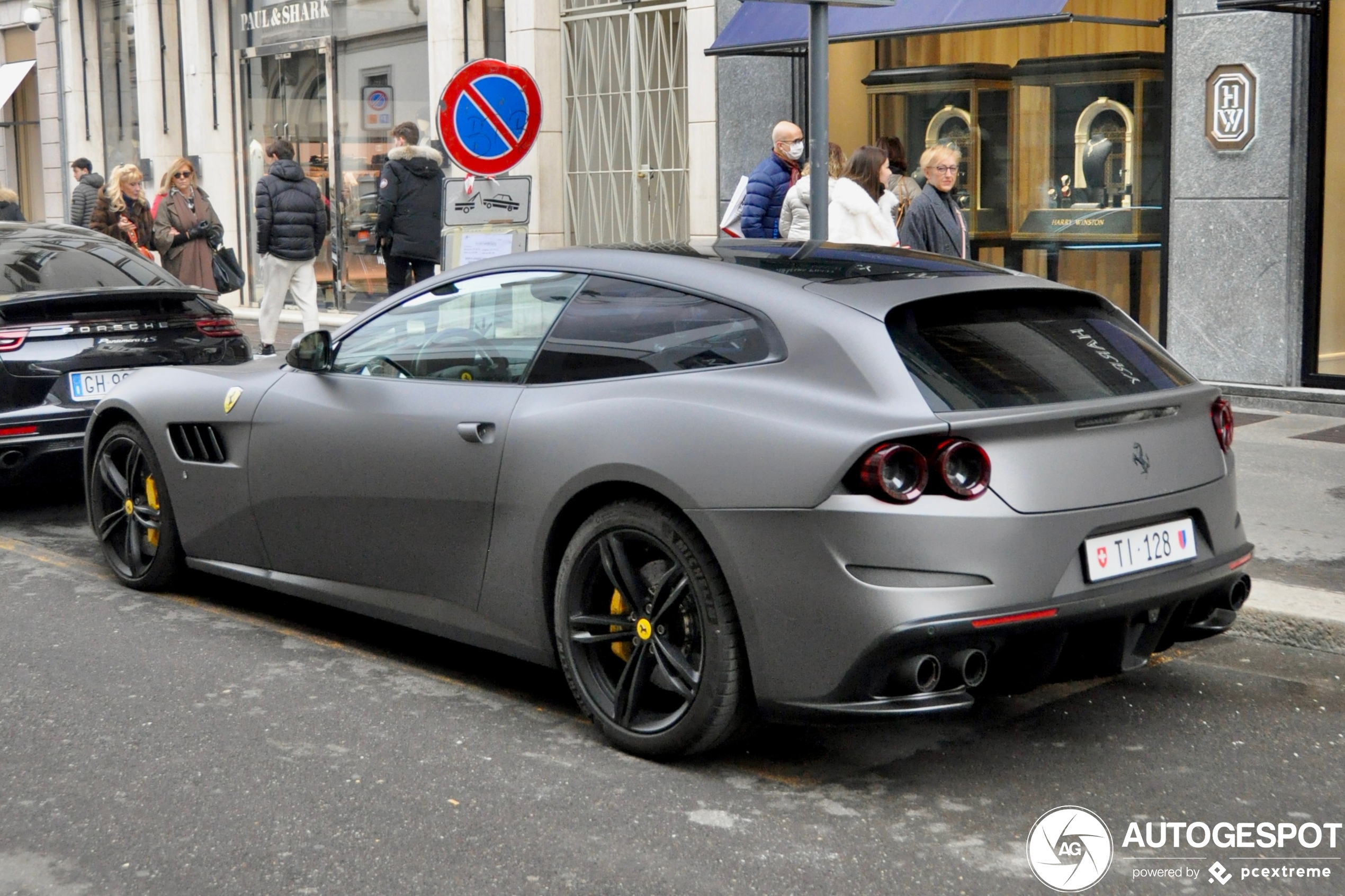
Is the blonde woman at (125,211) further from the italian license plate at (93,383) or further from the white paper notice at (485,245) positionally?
the italian license plate at (93,383)

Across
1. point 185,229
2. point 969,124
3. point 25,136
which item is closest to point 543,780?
point 969,124

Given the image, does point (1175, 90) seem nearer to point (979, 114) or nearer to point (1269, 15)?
point (1269, 15)

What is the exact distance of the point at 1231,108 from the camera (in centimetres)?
1048

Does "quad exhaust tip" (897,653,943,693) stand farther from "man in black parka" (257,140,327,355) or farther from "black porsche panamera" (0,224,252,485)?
"man in black parka" (257,140,327,355)

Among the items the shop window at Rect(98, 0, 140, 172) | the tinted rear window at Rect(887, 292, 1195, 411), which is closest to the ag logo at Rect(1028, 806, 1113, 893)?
the tinted rear window at Rect(887, 292, 1195, 411)

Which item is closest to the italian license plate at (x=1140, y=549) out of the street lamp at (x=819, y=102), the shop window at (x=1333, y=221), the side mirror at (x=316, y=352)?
the side mirror at (x=316, y=352)

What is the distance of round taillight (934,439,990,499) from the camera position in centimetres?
386

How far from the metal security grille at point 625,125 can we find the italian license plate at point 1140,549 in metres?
10.8

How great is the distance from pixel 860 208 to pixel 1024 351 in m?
5.42

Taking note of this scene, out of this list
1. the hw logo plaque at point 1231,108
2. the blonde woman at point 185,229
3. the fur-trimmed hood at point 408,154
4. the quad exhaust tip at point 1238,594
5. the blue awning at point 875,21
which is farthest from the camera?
the blonde woman at point 185,229

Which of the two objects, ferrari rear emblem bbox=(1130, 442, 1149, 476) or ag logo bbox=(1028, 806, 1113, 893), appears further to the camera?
ferrari rear emblem bbox=(1130, 442, 1149, 476)

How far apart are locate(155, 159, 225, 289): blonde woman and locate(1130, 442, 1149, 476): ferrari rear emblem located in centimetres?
1128

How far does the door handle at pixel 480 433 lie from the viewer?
474 centimetres

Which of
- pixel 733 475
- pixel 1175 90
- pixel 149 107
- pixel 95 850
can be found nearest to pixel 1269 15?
pixel 1175 90
